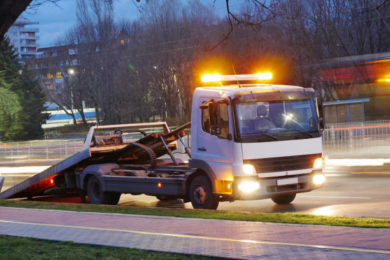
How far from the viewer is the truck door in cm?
1145

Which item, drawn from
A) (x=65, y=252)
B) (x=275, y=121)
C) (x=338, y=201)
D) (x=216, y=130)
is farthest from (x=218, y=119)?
(x=65, y=252)

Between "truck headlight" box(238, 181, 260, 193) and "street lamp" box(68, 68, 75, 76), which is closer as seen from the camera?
"truck headlight" box(238, 181, 260, 193)

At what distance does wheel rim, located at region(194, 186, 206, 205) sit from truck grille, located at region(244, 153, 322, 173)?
130 cm

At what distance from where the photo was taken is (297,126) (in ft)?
38.1

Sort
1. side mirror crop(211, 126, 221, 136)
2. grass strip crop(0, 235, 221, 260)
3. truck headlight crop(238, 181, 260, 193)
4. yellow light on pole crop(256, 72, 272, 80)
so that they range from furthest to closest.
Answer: yellow light on pole crop(256, 72, 272, 80), side mirror crop(211, 126, 221, 136), truck headlight crop(238, 181, 260, 193), grass strip crop(0, 235, 221, 260)

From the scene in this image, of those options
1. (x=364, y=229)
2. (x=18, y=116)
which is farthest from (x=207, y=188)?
(x=18, y=116)

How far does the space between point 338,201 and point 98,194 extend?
5.75 meters

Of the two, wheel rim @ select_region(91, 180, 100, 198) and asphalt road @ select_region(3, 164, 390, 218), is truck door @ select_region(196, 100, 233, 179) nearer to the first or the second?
asphalt road @ select_region(3, 164, 390, 218)

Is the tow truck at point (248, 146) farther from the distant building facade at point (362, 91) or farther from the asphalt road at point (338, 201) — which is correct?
the distant building facade at point (362, 91)

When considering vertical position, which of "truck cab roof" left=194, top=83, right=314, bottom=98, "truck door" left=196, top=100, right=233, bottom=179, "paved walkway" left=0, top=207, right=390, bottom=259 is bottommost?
"paved walkway" left=0, top=207, right=390, bottom=259

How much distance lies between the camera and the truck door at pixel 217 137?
11.4 metres

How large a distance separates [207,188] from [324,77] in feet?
117

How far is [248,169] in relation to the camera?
11.3 m

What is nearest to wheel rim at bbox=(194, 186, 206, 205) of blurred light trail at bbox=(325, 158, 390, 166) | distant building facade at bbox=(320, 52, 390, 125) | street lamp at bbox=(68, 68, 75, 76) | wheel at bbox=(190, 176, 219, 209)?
wheel at bbox=(190, 176, 219, 209)
